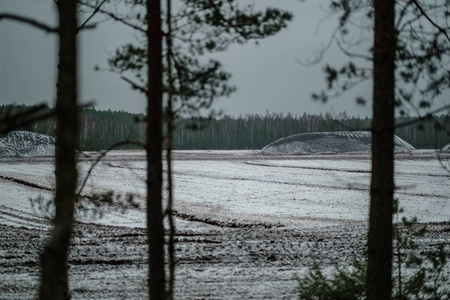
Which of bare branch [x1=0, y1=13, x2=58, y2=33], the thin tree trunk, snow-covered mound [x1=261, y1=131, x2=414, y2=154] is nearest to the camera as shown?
bare branch [x1=0, y1=13, x2=58, y2=33]

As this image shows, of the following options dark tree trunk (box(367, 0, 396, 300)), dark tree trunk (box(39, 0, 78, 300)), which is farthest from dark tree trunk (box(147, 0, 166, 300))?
dark tree trunk (box(39, 0, 78, 300))

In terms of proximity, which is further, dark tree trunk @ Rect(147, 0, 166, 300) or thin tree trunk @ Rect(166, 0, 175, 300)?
thin tree trunk @ Rect(166, 0, 175, 300)

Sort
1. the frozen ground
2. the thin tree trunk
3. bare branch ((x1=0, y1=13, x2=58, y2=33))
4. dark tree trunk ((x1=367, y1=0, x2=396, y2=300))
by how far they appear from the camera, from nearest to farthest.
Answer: bare branch ((x1=0, y1=13, x2=58, y2=33))
dark tree trunk ((x1=367, y1=0, x2=396, y2=300))
the thin tree trunk
the frozen ground

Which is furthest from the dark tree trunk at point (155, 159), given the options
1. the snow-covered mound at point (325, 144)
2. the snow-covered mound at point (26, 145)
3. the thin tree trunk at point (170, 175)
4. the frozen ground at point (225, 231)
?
the snow-covered mound at point (325, 144)

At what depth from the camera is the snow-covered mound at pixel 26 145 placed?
180 feet

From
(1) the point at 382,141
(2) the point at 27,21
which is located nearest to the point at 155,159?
(1) the point at 382,141

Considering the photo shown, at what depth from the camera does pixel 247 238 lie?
13.9 metres

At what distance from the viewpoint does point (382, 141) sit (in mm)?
4914

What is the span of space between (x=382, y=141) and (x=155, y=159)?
6.41 feet

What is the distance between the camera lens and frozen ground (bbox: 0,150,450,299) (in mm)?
9625

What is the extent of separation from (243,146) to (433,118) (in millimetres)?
102789

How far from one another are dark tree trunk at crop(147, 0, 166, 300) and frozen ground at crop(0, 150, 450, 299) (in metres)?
0.30

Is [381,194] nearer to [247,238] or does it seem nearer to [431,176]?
[247,238]

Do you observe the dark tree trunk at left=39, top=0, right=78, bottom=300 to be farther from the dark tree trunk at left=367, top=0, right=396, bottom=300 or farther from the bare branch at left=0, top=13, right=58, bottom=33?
the dark tree trunk at left=367, top=0, right=396, bottom=300
